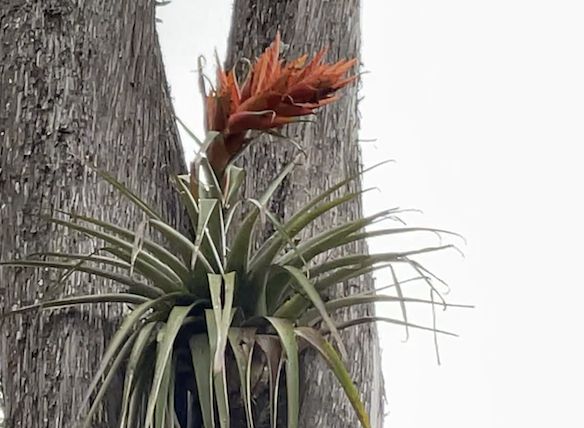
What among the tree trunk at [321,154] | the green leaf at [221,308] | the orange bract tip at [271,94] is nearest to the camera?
the green leaf at [221,308]

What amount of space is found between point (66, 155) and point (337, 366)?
0.47 m

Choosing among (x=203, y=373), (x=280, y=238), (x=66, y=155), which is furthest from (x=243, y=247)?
(x=66, y=155)

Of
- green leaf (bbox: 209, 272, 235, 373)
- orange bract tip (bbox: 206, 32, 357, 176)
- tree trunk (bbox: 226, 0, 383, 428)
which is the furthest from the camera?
tree trunk (bbox: 226, 0, 383, 428)

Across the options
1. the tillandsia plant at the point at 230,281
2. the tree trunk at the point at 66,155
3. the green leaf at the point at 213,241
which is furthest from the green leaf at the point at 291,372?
the tree trunk at the point at 66,155

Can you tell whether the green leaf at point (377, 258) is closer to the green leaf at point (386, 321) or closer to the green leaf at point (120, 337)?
the green leaf at point (386, 321)

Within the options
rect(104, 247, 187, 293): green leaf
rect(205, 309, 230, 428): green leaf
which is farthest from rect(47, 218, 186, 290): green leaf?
rect(205, 309, 230, 428): green leaf

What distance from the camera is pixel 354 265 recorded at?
1153 mm

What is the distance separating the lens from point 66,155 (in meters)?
1.26

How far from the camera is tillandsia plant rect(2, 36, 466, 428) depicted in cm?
107

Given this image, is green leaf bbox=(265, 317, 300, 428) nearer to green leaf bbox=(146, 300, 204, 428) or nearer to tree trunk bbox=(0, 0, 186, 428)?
green leaf bbox=(146, 300, 204, 428)

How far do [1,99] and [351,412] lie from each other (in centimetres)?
62

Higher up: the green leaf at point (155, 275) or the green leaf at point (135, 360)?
the green leaf at point (155, 275)

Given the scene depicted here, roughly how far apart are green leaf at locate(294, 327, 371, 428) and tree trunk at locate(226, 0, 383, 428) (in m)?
0.10

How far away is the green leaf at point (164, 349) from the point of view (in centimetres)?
100
